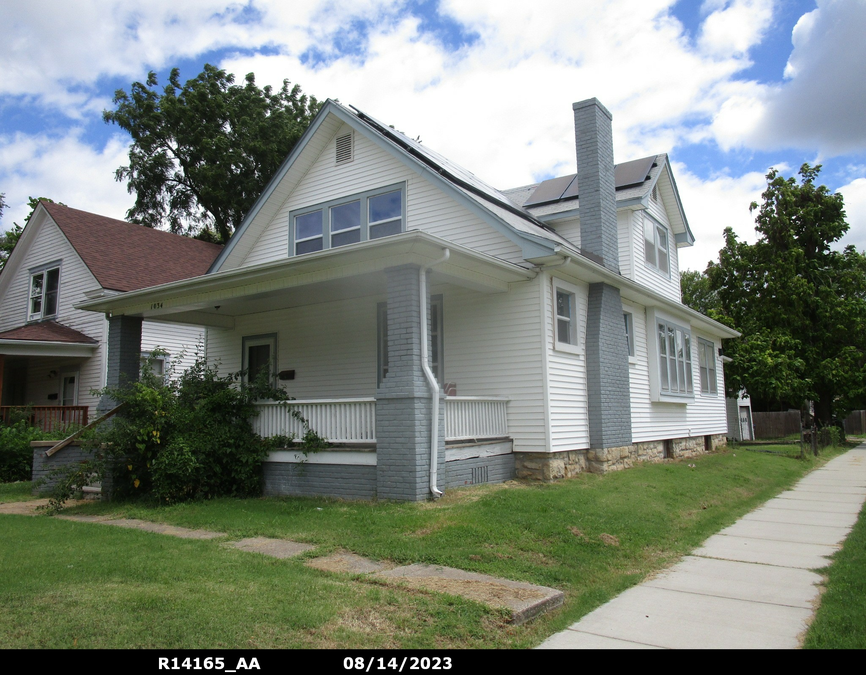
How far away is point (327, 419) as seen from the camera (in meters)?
10.3

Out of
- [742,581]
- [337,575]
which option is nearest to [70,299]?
[337,575]

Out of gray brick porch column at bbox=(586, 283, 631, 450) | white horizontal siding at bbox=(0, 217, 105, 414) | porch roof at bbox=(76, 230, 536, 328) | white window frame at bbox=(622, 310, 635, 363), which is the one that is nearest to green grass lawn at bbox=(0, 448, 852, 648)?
gray brick porch column at bbox=(586, 283, 631, 450)

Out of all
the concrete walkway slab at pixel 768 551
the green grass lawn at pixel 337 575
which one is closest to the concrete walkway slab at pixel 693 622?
the green grass lawn at pixel 337 575

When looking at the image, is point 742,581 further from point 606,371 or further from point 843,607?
point 606,371

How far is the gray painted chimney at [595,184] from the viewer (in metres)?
13.6

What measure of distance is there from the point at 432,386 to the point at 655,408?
313 inches

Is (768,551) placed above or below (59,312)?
below

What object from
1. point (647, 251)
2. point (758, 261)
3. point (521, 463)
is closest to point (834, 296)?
point (758, 261)

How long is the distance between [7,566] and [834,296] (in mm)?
31798

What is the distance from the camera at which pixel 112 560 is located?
6457 millimetres

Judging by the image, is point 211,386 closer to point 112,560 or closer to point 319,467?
point 319,467

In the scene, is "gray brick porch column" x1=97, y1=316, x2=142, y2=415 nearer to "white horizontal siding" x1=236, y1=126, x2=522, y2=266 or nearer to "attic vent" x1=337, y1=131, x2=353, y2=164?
"white horizontal siding" x1=236, y1=126, x2=522, y2=266
